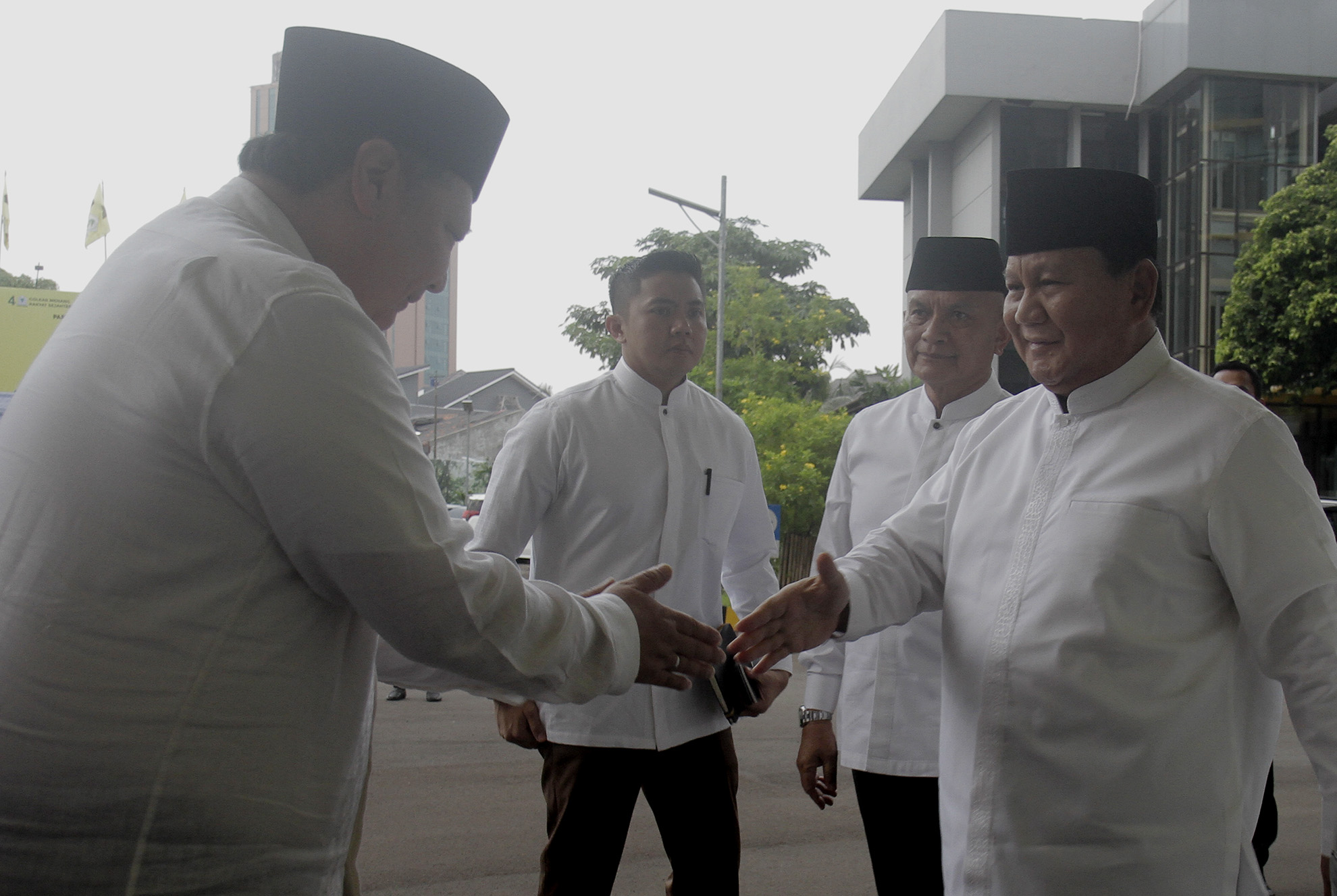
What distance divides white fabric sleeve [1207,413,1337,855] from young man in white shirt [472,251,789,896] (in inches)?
61.5

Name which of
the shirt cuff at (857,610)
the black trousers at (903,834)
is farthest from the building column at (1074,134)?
the shirt cuff at (857,610)

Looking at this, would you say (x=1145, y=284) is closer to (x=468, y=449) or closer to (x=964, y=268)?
(x=964, y=268)

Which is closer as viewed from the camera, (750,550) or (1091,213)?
(1091,213)

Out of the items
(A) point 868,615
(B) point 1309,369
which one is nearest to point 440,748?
(A) point 868,615

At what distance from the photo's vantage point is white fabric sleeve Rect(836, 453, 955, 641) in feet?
8.23

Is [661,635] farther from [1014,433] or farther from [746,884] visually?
[746,884]

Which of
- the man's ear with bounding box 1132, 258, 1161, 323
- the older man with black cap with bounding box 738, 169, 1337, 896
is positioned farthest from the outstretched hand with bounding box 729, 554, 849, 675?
the man's ear with bounding box 1132, 258, 1161, 323

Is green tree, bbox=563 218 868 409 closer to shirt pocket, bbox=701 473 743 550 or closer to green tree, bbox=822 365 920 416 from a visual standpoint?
green tree, bbox=822 365 920 416

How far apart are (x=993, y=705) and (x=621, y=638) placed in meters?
0.81

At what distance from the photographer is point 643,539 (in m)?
3.40

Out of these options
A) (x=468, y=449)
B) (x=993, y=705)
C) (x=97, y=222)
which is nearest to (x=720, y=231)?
(x=97, y=222)

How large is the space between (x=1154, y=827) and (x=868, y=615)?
0.72 m

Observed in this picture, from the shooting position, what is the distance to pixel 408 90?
1812 mm

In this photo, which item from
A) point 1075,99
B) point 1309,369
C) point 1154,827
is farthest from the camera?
point 1075,99
